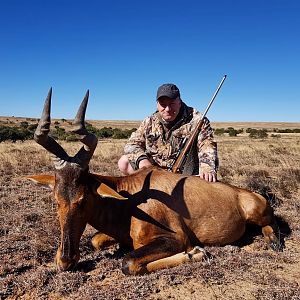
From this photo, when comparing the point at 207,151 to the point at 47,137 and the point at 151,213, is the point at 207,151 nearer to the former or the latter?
the point at 151,213

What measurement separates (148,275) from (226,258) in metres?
1.27

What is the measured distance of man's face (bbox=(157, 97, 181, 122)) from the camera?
7539mm

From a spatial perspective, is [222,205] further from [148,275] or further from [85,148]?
[85,148]

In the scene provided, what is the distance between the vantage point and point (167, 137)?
7.96 metres

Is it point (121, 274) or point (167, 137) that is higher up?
point (167, 137)

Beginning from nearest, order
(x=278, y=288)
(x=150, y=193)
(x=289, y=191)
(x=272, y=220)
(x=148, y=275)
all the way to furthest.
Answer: (x=278, y=288), (x=148, y=275), (x=150, y=193), (x=272, y=220), (x=289, y=191)

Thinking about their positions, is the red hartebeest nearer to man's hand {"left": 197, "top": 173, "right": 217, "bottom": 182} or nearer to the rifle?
man's hand {"left": 197, "top": 173, "right": 217, "bottom": 182}

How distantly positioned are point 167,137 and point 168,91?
100 cm

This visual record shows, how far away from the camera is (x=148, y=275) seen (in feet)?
16.2

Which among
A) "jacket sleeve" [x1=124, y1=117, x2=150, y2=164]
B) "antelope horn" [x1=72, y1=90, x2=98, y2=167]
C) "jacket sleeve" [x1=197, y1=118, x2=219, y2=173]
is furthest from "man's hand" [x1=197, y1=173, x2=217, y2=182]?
"antelope horn" [x1=72, y1=90, x2=98, y2=167]

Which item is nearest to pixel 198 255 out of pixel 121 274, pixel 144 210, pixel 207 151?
pixel 144 210

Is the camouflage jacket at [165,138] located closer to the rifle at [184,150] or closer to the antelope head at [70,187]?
the rifle at [184,150]

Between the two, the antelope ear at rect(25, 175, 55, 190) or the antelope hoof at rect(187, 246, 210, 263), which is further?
the antelope ear at rect(25, 175, 55, 190)

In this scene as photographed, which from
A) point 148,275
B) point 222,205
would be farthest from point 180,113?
point 148,275
